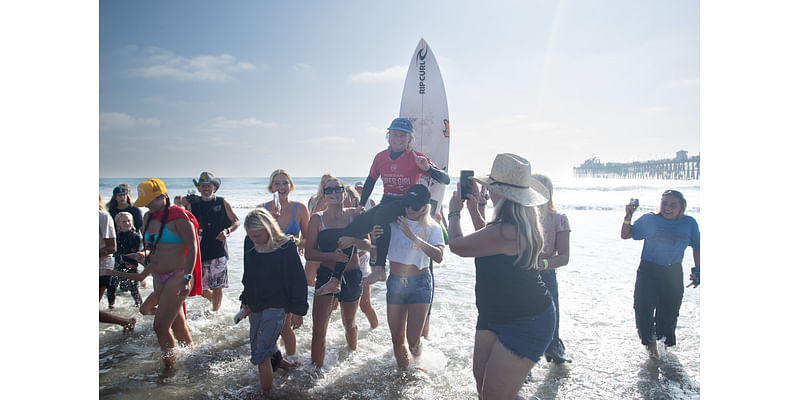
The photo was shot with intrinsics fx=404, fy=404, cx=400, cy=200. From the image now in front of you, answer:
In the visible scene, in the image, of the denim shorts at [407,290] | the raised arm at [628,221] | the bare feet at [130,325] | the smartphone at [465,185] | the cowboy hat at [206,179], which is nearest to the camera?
the smartphone at [465,185]

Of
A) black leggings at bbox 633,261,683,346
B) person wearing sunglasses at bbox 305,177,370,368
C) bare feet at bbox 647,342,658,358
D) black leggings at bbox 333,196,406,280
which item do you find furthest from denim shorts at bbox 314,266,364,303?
bare feet at bbox 647,342,658,358

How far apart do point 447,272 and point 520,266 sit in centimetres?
622

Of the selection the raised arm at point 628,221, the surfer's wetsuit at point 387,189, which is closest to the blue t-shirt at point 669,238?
the raised arm at point 628,221

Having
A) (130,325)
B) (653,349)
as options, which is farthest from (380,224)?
(130,325)

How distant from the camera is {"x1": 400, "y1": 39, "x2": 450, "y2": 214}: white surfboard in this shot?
8.13 metres

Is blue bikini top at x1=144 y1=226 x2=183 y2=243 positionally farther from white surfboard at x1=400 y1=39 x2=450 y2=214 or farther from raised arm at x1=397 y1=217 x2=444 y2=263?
white surfboard at x1=400 y1=39 x2=450 y2=214

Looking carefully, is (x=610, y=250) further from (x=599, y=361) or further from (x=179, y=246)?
(x=179, y=246)

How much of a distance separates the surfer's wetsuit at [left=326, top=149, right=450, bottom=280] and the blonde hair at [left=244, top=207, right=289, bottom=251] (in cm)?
63

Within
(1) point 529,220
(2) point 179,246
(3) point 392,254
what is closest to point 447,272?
(3) point 392,254

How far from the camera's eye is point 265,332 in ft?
10.5

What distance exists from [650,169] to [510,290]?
60777mm

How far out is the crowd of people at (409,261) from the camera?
237 cm

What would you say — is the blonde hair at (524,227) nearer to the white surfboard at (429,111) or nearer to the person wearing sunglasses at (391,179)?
the person wearing sunglasses at (391,179)
